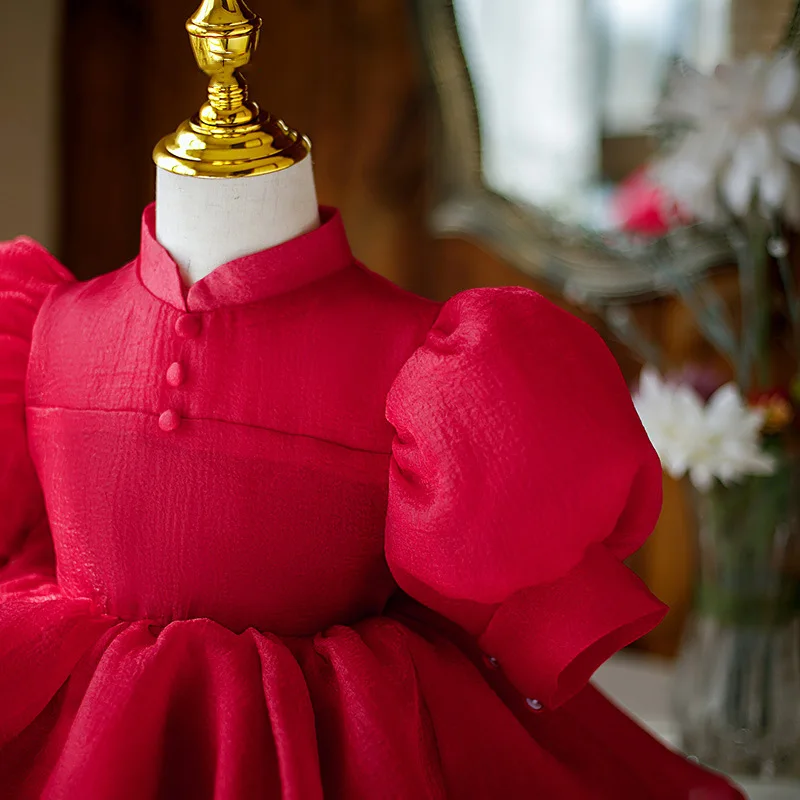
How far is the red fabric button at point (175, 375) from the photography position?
51cm

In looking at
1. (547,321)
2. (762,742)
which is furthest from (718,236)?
(547,321)

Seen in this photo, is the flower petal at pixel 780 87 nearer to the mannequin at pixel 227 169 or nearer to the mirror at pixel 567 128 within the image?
the mirror at pixel 567 128

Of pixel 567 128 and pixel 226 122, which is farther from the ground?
pixel 226 122

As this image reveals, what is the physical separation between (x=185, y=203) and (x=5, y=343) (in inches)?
5.0

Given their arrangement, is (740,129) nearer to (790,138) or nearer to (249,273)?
(790,138)

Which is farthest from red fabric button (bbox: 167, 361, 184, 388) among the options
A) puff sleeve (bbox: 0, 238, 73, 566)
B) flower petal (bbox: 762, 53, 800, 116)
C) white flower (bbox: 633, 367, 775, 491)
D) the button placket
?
flower petal (bbox: 762, 53, 800, 116)

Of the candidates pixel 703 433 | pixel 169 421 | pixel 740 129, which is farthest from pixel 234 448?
pixel 740 129

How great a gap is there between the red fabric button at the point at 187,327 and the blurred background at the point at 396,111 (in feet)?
2.63

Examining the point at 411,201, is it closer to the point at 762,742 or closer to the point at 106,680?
the point at 762,742

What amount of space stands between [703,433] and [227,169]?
1.64 ft

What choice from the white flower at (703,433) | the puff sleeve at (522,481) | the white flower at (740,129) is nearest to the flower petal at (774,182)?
the white flower at (740,129)

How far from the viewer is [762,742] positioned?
971mm

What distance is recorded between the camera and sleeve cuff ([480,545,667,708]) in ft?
1.61

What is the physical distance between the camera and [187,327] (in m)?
0.52
